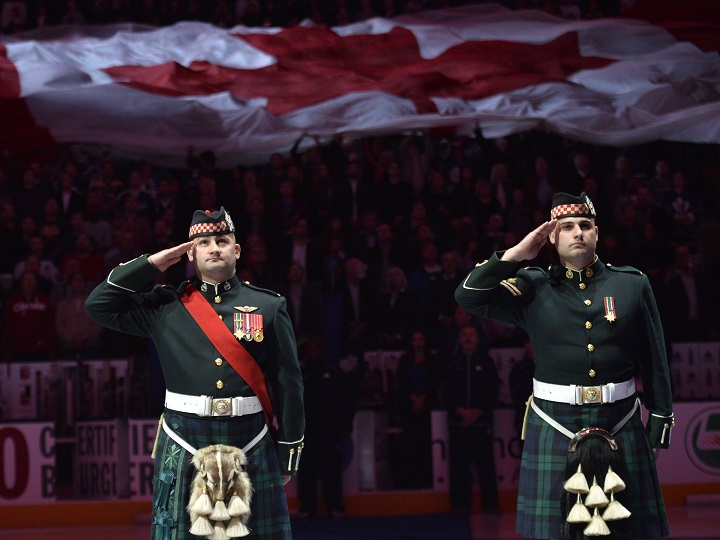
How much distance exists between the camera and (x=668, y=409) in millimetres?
5258

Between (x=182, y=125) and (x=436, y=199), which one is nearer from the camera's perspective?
(x=182, y=125)

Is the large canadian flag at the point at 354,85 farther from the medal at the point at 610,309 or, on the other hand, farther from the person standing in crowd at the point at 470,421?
the medal at the point at 610,309

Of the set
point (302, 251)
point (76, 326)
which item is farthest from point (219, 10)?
point (76, 326)

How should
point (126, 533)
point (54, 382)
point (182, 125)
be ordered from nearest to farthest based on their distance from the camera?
1. point (126, 533)
2. point (54, 382)
3. point (182, 125)

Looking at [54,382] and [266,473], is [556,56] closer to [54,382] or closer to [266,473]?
[54,382]

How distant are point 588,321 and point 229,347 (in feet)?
5.19

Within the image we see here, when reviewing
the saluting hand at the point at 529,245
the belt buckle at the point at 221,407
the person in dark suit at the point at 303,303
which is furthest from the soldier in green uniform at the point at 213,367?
the person in dark suit at the point at 303,303

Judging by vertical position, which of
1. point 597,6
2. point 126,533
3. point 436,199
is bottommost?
point 126,533

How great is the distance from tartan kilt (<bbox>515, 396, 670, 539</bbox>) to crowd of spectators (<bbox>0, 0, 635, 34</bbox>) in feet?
27.1

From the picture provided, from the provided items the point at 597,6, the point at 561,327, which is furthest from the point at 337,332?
the point at 597,6

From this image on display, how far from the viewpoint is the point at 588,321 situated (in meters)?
5.28

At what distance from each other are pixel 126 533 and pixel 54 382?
4.53ft

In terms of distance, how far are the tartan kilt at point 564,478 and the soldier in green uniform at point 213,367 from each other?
1.06m

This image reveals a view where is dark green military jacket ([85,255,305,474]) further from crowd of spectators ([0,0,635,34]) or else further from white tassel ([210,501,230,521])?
crowd of spectators ([0,0,635,34])
